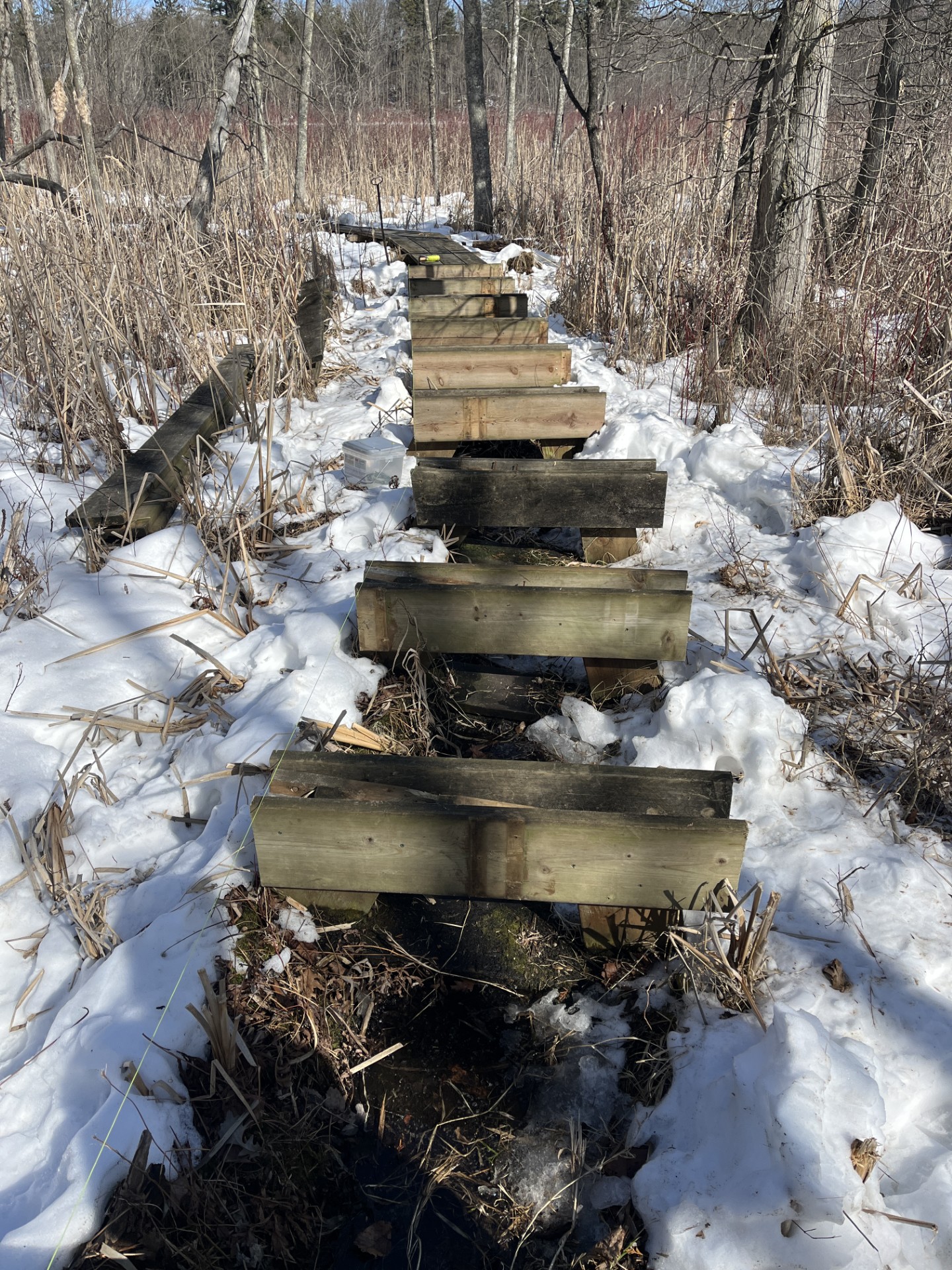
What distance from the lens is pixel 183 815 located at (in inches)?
87.4

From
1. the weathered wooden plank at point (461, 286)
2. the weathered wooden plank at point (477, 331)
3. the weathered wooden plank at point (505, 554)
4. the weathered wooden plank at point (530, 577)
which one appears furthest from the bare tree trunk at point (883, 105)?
the weathered wooden plank at point (530, 577)

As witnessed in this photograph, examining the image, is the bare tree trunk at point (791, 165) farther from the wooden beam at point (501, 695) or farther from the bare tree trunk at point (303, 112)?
the bare tree trunk at point (303, 112)

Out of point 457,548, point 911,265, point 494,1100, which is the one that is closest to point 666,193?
point 911,265

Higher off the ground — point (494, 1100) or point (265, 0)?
point (265, 0)

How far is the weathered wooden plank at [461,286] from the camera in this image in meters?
5.81

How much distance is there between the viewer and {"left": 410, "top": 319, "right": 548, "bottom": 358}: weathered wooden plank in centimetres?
493

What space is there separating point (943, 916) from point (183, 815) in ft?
6.31

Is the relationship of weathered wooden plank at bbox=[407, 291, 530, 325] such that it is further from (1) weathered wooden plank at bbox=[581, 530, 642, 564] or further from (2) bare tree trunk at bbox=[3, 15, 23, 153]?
(2) bare tree trunk at bbox=[3, 15, 23, 153]

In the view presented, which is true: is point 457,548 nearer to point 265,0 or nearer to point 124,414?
point 124,414

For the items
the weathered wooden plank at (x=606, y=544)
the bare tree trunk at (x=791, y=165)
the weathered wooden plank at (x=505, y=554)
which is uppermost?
the bare tree trunk at (x=791, y=165)

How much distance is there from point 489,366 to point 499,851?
10.8 feet

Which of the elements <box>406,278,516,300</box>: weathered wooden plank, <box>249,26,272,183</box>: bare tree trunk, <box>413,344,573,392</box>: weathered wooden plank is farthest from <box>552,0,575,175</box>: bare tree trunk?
<box>413,344,573,392</box>: weathered wooden plank

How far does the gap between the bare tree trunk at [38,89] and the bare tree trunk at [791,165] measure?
5653 mm

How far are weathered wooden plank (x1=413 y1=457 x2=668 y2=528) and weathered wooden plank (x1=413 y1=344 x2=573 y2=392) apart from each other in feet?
4.04
